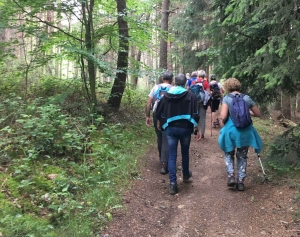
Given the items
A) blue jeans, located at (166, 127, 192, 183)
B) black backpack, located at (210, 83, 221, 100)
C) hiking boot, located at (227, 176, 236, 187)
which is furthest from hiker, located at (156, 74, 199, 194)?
black backpack, located at (210, 83, 221, 100)

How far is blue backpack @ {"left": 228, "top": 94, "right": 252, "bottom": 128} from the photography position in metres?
5.04

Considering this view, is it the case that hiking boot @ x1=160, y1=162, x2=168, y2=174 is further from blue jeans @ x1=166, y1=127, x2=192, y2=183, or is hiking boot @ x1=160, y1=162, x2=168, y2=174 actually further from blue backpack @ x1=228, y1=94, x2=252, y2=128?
blue backpack @ x1=228, y1=94, x2=252, y2=128

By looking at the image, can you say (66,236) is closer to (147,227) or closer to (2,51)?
(147,227)

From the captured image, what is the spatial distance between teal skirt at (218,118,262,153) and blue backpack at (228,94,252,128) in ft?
0.48

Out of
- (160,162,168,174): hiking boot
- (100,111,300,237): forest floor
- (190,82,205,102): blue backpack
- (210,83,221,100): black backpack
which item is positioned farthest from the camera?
(210,83,221,100): black backpack

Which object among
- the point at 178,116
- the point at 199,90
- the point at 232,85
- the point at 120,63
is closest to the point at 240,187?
the point at 178,116

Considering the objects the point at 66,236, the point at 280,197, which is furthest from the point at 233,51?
the point at 66,236

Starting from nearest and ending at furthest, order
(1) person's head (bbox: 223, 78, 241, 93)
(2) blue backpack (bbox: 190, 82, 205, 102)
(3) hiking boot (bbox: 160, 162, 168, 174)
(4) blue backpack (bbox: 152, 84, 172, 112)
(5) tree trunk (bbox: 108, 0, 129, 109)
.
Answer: (1) person's head (bbox: 223, 78, 241, 93), (4) blue backpack (bbox: 152, 84, 172, 112), (3) hiking boot (bbox: 160, 162, 168, 174), (5) tree trunk (bbox: 108, 0, 129, 109), (2) blue backpack (bbox: 190, 82, 205, 102)

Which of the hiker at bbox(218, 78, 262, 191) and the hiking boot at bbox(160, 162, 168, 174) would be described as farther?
the hiking boot at bbox(160, 162, 168, 174)

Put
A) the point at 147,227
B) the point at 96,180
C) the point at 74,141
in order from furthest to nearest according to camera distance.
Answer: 1. the point at 74,141
2. the point at 96,180
3. the point at 147,227

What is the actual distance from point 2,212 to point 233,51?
6.78m

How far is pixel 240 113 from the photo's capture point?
5.05 metres

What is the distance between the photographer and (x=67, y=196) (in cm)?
436

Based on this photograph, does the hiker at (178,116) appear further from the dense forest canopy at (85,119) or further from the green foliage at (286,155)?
the green foliage at (286,155)
